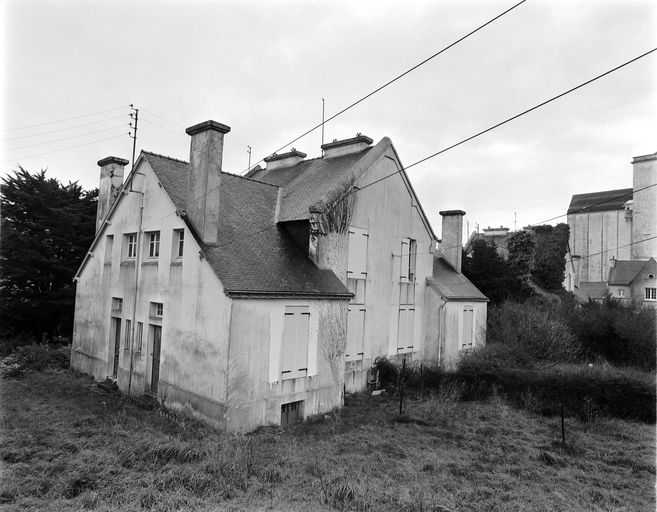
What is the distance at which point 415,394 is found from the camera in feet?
54.7

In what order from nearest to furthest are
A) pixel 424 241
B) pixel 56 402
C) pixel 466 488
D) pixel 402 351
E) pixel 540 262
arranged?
1. pixel 466 488
2. pixel 56 402
3. pixel 402 351
4. pixel 424 241
5. pixel 540 262

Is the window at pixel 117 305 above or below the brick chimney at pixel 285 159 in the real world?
below

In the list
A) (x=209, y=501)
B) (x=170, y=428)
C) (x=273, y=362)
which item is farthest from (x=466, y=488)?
(x=170, y=428)

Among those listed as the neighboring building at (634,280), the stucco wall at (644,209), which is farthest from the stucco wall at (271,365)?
the stucco wall at (644,209)

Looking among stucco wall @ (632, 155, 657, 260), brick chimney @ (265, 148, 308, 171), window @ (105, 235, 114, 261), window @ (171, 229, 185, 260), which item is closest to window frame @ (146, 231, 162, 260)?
window @ (171, 229, 185, 260)

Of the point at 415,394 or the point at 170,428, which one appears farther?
the point at 415,394

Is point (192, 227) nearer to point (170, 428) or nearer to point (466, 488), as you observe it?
point (170, 428)

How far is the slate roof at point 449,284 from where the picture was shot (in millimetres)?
20547

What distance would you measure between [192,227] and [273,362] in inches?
183

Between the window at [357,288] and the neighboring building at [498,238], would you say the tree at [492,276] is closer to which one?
the neighboring building at [498,238]

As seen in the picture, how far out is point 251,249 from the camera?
13.9 metres

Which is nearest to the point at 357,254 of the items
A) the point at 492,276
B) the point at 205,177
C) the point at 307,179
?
the point at 307,179

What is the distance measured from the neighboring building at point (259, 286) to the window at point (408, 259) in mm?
51

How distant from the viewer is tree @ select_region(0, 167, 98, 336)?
23.0 metres
